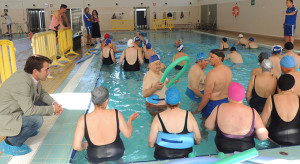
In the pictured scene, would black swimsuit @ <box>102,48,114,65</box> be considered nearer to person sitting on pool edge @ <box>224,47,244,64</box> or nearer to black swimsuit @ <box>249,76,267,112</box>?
person sitting on pool edge @ <box>224,47,244,64</box>

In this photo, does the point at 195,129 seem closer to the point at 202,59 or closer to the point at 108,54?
the point at 202,59

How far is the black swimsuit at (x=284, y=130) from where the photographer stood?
3164 mm

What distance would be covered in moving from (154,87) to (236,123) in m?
1.72

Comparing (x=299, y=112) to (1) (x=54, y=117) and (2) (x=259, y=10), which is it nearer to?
(1) (x=54, y=117)

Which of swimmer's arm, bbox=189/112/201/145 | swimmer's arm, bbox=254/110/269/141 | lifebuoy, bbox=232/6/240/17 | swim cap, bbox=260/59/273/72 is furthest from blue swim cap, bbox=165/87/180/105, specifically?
lifebuoy, bbox=232/6/240/17

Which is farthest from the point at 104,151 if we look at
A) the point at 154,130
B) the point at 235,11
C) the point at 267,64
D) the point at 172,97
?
the point at 235,11

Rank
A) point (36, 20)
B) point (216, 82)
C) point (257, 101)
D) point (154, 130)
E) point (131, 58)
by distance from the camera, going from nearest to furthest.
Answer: point (154, 130), point (216, 82), point (257, 101), point (131, 58), point (36, 20)

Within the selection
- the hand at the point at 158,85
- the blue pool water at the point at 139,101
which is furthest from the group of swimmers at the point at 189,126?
the hand at the point at 158,85

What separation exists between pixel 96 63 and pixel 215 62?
608cm

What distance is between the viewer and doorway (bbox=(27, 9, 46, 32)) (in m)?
27.7

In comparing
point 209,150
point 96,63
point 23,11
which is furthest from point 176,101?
point 23,11

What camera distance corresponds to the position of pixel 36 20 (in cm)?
2867

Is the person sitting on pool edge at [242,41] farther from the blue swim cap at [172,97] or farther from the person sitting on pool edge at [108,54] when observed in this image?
the blue swim cap at [172,97]

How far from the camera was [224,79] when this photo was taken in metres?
4.18
